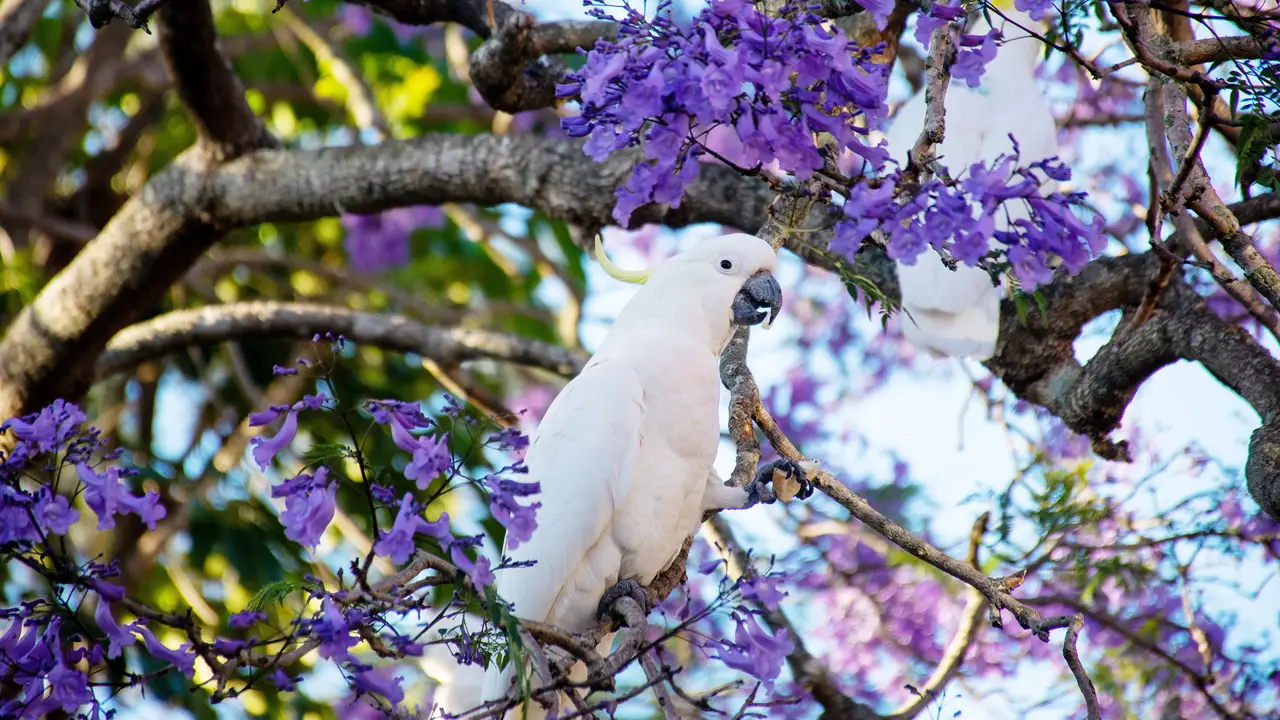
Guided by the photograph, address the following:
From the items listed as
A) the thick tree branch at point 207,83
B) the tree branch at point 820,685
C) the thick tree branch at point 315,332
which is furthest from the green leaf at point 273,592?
the thick tree branch at point 207,83

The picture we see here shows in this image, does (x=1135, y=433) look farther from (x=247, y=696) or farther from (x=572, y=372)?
(x=247, y=696)

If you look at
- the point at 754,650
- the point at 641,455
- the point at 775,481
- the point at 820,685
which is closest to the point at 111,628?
the point at 754,650

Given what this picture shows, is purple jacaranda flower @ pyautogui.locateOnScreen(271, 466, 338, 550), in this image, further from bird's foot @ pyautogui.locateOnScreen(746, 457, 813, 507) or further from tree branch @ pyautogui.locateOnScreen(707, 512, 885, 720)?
tree branch @ pyautogui.locateOnScreen(707, 512, 885, 720)

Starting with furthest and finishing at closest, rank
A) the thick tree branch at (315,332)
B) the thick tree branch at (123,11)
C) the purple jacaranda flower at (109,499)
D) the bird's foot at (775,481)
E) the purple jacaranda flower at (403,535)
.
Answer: the thick tree branch at (315,332)
the bird's foot at (775,481)
the thick tree branch at (123,11)
the purple jacaranda flower at (109,499)
the purple jacaranda flower at (403,535)

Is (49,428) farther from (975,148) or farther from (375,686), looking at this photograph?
(975,148)

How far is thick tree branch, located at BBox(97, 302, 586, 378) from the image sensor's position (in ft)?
10.3

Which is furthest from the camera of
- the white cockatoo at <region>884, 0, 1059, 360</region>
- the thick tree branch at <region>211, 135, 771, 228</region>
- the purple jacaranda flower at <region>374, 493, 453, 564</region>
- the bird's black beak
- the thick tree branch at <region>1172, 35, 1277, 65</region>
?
the thick tree branch at <region>211, 135, 771, 228</region>

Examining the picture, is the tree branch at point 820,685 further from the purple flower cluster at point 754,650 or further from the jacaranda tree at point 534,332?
the purple flower cluster at point 754,650

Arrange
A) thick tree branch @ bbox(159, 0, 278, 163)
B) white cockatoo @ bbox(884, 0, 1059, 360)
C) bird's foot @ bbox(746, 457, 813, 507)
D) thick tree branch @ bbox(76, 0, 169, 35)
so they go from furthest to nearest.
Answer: thick tree branch @ bbox(159, 0, 278, 163) < white cockatoo @ bbox(884, 0, 1059, 360) < bird's foot @ bbox(746, 457, 813, 507) < thick tree branch @ bbox(76, 0, 169, 35)

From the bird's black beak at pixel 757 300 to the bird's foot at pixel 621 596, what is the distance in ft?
1.58

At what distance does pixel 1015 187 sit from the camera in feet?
3.92

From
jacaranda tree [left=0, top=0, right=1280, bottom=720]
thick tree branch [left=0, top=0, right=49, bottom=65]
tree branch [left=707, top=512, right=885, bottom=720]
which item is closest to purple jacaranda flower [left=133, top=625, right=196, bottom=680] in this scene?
jacaranda tree [left=0, top=0, right=1280, bottom=720]

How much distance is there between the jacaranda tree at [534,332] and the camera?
1.27 m

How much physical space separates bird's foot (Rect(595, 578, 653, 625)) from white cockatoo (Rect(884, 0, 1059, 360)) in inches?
31.8
